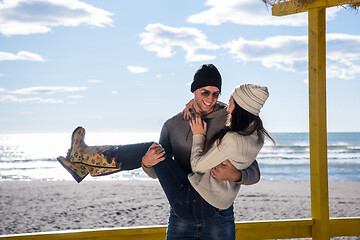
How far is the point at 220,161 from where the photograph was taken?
2.04 meters

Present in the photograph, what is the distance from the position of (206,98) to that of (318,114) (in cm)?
117

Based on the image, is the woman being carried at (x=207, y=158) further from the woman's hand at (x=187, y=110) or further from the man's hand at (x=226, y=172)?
the woman's hand at (x=187, y=110)

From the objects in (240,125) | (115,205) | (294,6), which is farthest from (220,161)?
(115,205)

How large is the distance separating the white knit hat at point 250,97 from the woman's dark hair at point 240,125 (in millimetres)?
26

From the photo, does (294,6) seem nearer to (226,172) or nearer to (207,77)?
(207,77)

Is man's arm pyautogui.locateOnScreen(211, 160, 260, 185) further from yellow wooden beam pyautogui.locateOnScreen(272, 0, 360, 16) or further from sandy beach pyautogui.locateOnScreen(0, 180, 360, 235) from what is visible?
sandy beach pyautogui.locateOnScreen(0, 180, 360, 235)

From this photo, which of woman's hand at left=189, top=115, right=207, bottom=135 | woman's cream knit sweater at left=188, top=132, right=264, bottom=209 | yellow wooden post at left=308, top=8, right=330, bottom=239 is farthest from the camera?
yellow wooden post at left=308, top=8, right=330, bottom=239

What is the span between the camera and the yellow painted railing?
273 cm

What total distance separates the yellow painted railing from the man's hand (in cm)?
99

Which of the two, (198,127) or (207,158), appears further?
(198,127)

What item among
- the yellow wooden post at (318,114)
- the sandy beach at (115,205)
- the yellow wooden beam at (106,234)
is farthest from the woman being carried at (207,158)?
the sandy beach at (115,205)

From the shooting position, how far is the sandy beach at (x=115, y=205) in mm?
6746

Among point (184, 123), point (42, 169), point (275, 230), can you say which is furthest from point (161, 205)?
point (42, 169)

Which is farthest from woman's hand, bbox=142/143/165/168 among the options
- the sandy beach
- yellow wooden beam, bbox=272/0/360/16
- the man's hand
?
the sandy beach
